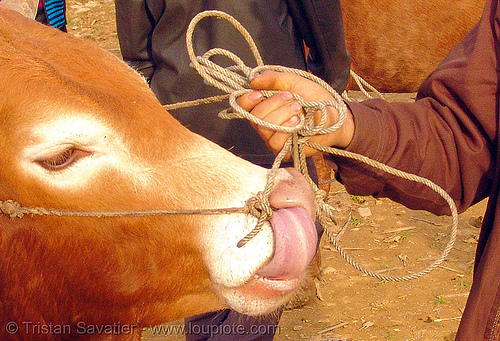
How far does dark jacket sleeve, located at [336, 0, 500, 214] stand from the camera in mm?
1773

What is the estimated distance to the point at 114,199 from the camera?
4.90 ft

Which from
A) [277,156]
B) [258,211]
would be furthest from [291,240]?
[277,156]

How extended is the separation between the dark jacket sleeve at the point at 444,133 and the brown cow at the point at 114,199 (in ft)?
1.14

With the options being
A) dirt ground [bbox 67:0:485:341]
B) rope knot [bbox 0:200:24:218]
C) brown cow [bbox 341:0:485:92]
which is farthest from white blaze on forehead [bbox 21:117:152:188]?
brown cow [bbox 341:0:485:92]

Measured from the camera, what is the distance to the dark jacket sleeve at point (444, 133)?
69.8 inches

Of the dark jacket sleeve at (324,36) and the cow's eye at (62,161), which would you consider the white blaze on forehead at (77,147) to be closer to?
the cow's eye at (62,161)

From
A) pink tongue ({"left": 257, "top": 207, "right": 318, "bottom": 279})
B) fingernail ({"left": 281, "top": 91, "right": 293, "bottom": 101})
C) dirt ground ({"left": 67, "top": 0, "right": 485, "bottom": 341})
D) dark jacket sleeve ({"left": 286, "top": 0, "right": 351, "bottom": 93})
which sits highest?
fingernail ({"left": 281, "top": 91, "right": 293, "bottom": 101})

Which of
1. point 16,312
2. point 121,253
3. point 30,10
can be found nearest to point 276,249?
point 121,253

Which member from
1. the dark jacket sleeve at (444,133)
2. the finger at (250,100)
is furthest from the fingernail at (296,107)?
the dark jacket sleeve at (444,133)

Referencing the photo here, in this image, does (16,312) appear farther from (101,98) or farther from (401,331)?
(401,331)

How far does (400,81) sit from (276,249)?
11.1ft

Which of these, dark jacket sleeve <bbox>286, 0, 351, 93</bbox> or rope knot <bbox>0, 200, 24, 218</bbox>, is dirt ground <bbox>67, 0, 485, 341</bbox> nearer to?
dark jacket sleeve <bbox>286, 0, 351, 93</bbox>

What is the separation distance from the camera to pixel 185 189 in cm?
151

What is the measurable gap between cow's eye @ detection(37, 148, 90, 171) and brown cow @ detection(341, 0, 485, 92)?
3.32 metres
